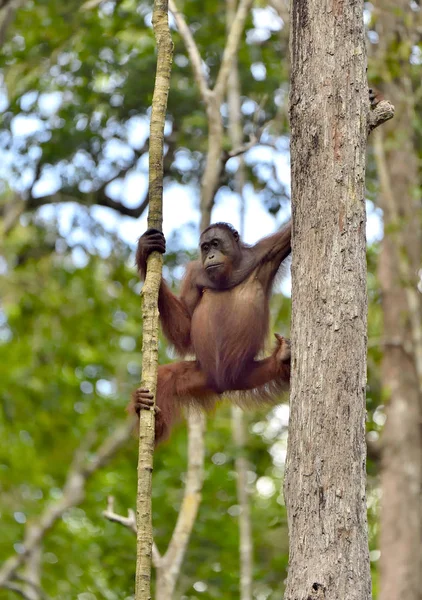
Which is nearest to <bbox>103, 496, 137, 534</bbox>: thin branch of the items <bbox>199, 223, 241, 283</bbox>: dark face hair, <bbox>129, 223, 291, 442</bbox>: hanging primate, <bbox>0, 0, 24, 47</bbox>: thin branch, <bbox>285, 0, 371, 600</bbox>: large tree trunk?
<bbox>129, 223, 291, 442</bbox>: hanging primate

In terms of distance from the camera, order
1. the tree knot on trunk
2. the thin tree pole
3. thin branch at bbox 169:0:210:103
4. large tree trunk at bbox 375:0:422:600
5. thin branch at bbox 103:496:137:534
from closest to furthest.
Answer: the tree knot on trunk < the thin tree pole < thin branch at bbox 103:496:137:534 < thin branch at bbox 169:0:210:103 < large tree trunk at bbox 375:0:422:600

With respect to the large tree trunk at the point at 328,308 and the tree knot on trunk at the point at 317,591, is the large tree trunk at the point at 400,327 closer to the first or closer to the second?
the large tree trunk at the point at 328,308

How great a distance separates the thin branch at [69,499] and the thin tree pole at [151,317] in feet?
20.6

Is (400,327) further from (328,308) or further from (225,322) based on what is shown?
(328,308)

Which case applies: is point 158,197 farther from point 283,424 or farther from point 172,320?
point 283,424

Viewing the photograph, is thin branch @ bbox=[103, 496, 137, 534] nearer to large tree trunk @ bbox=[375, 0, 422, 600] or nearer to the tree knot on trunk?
the tree knot on trunk

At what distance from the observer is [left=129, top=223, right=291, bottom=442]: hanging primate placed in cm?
557

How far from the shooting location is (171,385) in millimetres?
5820

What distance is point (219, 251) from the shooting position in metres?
5.64

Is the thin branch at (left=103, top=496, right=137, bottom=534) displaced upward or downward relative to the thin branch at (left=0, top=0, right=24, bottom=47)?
downward

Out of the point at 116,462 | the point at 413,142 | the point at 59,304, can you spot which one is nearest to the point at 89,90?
the point at 59,304

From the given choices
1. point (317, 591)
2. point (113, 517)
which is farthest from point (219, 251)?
point (317, 591)

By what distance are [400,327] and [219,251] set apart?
17.0 ft

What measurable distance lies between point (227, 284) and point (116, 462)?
6.01m
